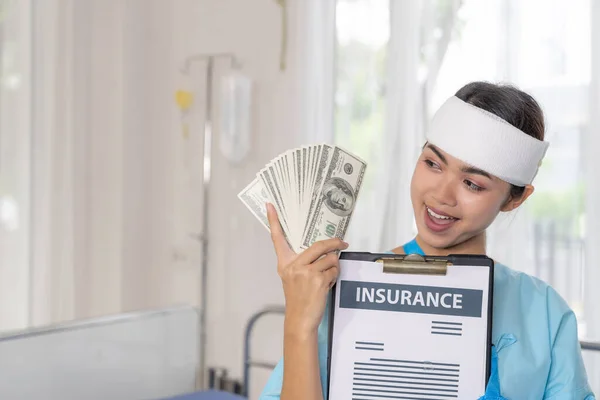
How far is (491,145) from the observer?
1456 mm

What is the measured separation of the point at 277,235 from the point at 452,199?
36 centimetres

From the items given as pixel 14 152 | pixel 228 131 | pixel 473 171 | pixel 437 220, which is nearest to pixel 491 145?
pixel 473 171

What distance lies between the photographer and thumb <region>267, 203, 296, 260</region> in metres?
1.39

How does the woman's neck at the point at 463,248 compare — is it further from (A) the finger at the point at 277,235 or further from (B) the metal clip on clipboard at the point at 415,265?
(A) the finger at the point at 277,235

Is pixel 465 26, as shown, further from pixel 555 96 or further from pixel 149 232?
pixel 149 232

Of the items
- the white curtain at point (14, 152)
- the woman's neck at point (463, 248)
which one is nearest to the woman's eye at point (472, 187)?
the woman's neck at point (463, 248)

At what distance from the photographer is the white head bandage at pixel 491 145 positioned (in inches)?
57.5

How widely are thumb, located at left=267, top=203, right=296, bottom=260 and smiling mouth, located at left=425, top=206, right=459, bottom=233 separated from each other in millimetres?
299

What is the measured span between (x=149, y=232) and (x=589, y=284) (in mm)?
2637

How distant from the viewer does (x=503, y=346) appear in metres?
1.45

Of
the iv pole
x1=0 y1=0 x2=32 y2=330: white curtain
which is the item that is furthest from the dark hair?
x1=0 y1=0 x2=32 y2=330: white curtain

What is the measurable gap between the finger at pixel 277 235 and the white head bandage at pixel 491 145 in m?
0.39

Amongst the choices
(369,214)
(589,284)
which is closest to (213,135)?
(369,214)

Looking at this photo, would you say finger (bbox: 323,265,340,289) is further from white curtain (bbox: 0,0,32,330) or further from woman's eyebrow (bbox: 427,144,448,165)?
white curtain (bbox: 0,0,32,330)
